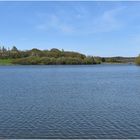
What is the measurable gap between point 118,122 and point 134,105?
6933 mm

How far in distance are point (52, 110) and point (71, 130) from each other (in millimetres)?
6543

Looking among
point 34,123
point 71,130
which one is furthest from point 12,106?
point 71,130

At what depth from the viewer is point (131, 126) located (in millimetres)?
18359

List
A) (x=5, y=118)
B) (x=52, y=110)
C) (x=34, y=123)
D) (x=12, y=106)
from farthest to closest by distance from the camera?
(x=12, y=106)
(x=52, y=110)
(x=5, y=118)
(x=34, y=123)

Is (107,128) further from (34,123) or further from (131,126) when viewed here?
(34,123)

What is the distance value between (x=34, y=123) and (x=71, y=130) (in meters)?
2.81

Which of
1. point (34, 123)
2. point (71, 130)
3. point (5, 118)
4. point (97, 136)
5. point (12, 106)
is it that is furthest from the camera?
point (12, 106)

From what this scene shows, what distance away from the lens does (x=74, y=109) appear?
24.1 metres

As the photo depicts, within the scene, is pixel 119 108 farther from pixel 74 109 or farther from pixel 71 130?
pixel 71 130

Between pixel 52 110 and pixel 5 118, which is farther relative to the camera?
pixel 52 110

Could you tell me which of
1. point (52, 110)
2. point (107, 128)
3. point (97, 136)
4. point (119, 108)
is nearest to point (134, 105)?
point (119, 108)

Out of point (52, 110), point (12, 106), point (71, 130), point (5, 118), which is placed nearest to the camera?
point (71, 130)

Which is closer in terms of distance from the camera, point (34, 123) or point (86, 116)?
point (34, 123)

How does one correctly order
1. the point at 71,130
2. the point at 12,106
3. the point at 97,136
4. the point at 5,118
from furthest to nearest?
the point at 12,106 < the point at 5,118 < the point at 71,130 < the point at 97,136
